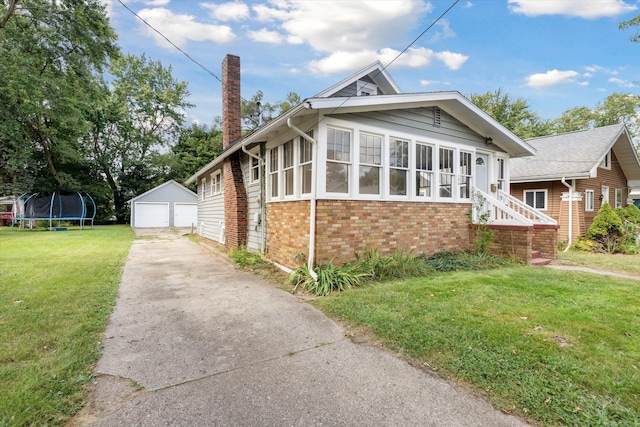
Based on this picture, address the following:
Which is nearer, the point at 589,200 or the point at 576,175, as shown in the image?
the point at 576,175

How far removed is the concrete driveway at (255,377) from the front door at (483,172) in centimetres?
741

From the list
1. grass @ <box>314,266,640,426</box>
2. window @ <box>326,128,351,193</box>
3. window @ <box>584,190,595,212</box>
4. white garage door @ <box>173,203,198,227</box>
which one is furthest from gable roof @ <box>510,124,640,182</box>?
white garage door @ <box>173,203,198,227</box>

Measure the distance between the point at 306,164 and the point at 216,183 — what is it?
25.7 ft

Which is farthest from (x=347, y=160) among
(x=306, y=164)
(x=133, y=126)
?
(x=133, y=126)

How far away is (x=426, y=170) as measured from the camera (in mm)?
7727

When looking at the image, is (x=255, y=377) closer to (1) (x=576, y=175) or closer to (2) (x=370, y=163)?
(2) (x=370, y=163)

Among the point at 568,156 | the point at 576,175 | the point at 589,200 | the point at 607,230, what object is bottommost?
the point at 607,230

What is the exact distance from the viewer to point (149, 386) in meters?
2.56

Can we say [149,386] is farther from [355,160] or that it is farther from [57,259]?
[57,259]

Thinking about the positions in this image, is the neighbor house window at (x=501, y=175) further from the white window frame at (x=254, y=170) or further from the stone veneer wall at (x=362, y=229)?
the white window frame at (x=254, y=170)

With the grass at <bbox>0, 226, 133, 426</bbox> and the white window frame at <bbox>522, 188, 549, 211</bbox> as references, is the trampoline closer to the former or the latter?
the grass at <bbox>0, 226, 133, 426</bbox>

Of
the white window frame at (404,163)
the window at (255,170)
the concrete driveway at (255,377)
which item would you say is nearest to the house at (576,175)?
the white window frame at (404,163)

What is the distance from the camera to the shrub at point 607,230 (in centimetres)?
1133

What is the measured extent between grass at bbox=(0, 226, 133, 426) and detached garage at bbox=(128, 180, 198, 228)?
793 inches
